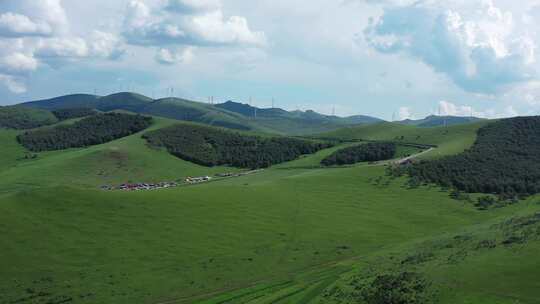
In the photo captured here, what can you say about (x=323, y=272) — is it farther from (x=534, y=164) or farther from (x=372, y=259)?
(x=534, y=164)

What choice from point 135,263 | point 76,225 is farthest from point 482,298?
point 76,225

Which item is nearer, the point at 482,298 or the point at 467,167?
the point at 482,298

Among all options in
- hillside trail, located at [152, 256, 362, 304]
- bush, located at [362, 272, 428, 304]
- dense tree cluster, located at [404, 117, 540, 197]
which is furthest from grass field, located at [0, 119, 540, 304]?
dense tree cluster, located at [404, 117, 540, 197]

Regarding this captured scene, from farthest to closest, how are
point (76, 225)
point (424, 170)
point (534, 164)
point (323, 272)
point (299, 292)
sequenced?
point (534, 164)
point (424, 170)
point (76, 225)
point (323, 272)
point (299, 292)

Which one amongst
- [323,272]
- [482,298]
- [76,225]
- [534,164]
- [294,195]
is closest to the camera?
[482,298]

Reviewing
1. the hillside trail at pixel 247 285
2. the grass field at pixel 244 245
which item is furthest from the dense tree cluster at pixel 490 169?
the hillside trail at pixel 247 285

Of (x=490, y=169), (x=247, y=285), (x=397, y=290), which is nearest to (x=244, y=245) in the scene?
(x=247, y=285)

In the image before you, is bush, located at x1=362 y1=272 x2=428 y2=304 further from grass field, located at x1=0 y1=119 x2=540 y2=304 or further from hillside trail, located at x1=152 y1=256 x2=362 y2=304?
hillside trail, located at x1=152 y1=256 x2=362 y2=304

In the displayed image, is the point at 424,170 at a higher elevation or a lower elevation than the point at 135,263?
higher

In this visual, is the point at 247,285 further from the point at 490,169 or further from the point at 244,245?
the point at 490,169
